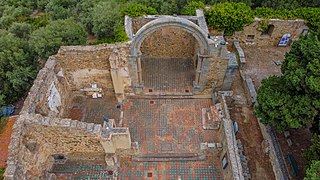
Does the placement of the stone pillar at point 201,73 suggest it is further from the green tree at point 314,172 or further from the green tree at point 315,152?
the green tree at point 314,172

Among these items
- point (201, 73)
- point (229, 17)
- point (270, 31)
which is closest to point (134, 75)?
point (201, 73)

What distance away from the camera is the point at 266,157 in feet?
48.7

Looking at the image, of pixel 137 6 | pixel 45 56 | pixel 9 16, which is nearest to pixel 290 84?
pixel 137 6

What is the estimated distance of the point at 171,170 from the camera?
14.2 metres

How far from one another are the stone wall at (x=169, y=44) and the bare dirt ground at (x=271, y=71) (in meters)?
5.00

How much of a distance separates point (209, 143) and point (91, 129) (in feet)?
22.9

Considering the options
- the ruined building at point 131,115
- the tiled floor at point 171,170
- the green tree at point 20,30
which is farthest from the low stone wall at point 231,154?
the green tree at point 20,30

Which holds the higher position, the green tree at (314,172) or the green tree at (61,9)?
the green tree at (61,9)

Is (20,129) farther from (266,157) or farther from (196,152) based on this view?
(266,157)

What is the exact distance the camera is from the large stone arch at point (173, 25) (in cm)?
1430

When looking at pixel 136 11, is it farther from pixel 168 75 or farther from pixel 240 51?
pixel 240 51

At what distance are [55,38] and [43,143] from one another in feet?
30.3

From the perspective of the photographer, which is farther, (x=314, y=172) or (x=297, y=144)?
(x=297, y=144)

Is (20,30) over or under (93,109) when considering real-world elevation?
over
